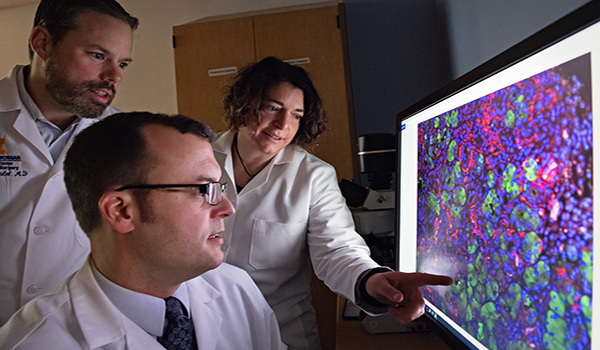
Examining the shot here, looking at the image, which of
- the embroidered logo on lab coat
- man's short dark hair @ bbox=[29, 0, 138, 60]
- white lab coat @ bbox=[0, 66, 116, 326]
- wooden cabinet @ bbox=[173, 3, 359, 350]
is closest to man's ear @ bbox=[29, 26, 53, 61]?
man's short dark hair @ bbox=[29, 0, 138, 60]

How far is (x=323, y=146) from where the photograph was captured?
245 centimetres

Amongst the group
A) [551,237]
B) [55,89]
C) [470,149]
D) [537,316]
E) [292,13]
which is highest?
[292,13]

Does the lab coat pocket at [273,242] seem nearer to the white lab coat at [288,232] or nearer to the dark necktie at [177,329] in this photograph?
the white lab coat at [288,232]

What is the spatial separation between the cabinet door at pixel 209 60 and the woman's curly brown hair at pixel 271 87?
2.96 feet

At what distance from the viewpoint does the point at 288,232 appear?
4.70 ft

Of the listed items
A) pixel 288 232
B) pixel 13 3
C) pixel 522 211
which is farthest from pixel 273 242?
pixel 13 3

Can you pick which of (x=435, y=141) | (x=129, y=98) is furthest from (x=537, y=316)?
(x=129, y=98)

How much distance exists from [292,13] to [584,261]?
7.97ft

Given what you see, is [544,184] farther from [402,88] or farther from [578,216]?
[402,88]

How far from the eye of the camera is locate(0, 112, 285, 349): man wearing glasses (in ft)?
2.68

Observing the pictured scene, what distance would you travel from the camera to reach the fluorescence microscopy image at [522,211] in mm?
409

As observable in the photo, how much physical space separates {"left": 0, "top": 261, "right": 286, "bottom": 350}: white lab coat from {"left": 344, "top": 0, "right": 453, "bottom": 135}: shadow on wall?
6.13 feet

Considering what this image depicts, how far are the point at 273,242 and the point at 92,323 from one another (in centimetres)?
72

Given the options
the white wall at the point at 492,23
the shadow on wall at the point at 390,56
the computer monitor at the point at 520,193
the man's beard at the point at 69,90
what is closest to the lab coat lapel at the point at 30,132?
the man's beard at the point at 69,90
